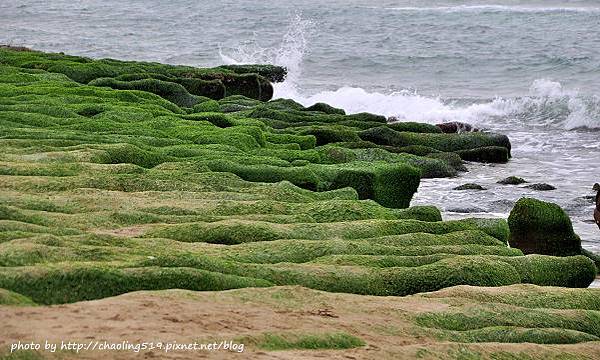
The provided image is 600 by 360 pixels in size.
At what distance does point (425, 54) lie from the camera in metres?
64.1

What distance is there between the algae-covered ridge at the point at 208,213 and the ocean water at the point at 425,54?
5330 millimetres

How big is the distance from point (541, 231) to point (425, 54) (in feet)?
149

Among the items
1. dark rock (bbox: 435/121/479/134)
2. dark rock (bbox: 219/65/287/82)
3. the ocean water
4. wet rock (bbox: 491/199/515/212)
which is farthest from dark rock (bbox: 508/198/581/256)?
dark rock (bbox: 219/65/287/82)

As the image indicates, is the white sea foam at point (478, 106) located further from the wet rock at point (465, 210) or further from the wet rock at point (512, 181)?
the wet rock at point (465, 210)

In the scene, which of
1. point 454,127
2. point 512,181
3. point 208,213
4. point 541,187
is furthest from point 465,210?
point 454,127

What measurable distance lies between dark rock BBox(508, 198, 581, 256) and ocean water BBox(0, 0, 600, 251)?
10.9 feet

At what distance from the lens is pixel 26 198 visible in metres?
14.8

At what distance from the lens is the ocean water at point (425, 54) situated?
32.8 meters

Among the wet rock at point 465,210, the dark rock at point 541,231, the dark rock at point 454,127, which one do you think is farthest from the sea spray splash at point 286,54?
the dark rock at point 541,231

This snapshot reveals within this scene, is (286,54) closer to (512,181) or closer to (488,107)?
(488,107)

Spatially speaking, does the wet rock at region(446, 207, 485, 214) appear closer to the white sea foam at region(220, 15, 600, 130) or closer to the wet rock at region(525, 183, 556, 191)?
the wet rock at region(525, 183, 556, 191)

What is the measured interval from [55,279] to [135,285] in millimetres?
838

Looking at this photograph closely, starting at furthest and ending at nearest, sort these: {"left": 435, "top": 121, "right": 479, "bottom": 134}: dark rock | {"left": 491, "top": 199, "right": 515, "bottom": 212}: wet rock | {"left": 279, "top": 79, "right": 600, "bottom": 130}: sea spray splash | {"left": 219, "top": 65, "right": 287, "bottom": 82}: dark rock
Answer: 1. {"left": 279, "top": 79, "right": 600, "bottom": 130}: sea spray splash
2. {"left": 219, "top": 65, "right": 287, "bottom": 82}: dark rock
3. {"left": 435, "top": 121, "right": 479, "bottom": 134}: dark rock
4. {"left": 491, "top": 199, "right": 515, "bottom": 212}: wet rock

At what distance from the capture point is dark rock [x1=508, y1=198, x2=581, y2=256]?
19.6 metres
